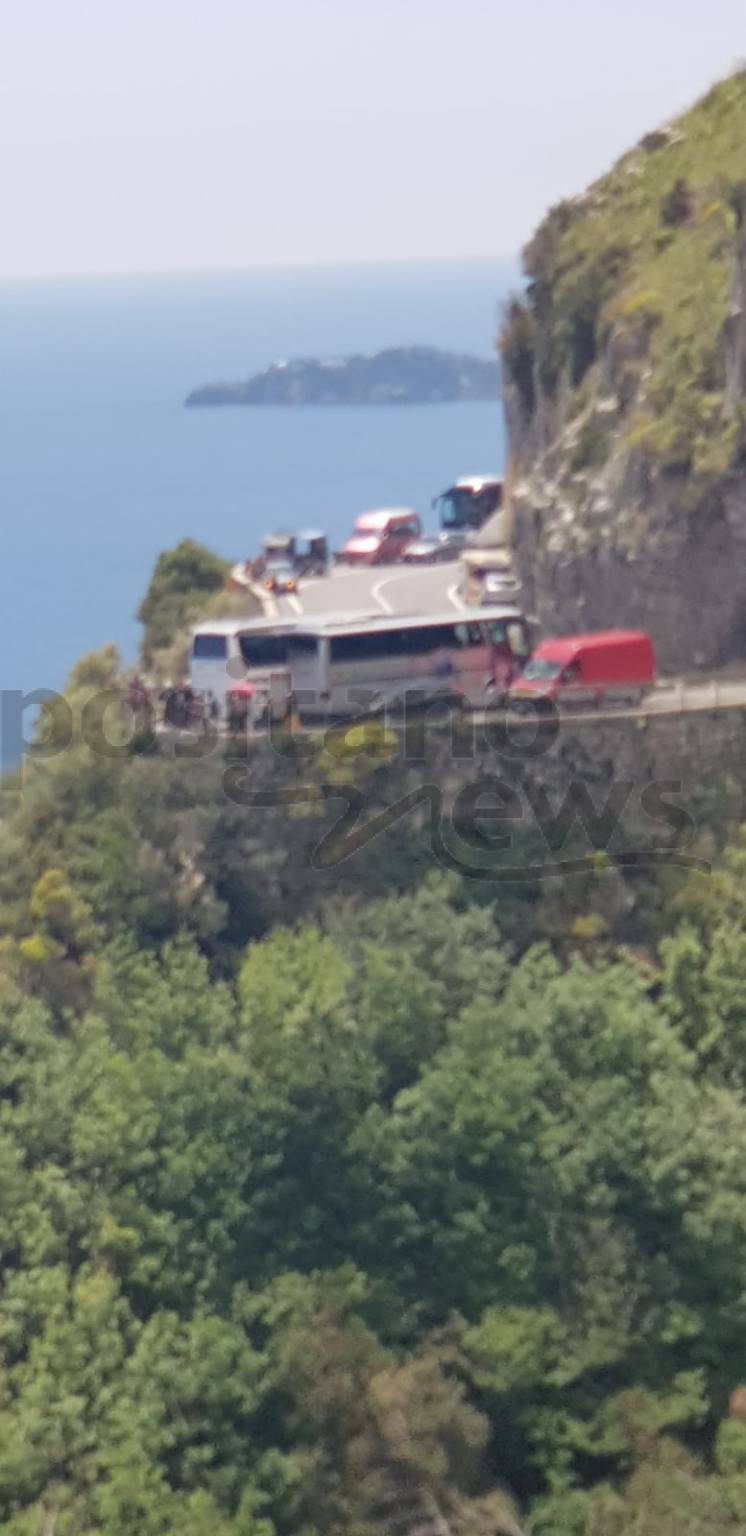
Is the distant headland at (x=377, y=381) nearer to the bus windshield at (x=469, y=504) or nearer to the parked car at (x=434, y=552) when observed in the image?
the bus windshield at (x=469, y=504)

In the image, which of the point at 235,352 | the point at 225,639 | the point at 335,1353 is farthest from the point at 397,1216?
the point at 235,352

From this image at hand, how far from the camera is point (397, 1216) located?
86.5ft

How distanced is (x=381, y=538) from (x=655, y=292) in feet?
40.8

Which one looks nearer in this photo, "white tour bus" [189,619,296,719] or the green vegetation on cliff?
"white tour bus" [189,619,296,719]

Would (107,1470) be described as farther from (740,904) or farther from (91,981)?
(740,904)

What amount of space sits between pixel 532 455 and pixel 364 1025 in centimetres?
1668

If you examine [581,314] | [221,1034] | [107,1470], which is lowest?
[107,1470]

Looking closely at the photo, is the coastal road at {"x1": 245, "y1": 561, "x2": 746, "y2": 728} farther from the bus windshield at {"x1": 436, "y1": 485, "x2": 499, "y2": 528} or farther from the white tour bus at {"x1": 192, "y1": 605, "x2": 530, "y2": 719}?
the bus windshield at {"x1": 436, "y1": 485, "x2": 499, "y2": 528}

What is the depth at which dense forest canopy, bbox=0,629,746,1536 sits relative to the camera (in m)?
24.1

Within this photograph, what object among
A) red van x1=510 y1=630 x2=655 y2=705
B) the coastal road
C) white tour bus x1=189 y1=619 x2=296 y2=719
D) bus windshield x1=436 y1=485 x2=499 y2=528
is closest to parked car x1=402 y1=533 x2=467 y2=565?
the coastal road

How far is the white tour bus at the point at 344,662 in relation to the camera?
31.3 meters

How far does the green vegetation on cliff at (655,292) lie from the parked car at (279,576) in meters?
5.97

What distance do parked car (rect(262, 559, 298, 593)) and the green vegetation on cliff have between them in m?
5.97

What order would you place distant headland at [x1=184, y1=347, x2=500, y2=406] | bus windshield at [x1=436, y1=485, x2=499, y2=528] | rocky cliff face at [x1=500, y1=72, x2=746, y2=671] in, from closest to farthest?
1. rocky cliff face at [x1=500, y1=72, x2=746, y2=671]
2. bus windshield at [x1=436, y1=485, x2=499, y2=528]
3. distant headland at [x1=184, y1=347, x2=500, y2=406]
